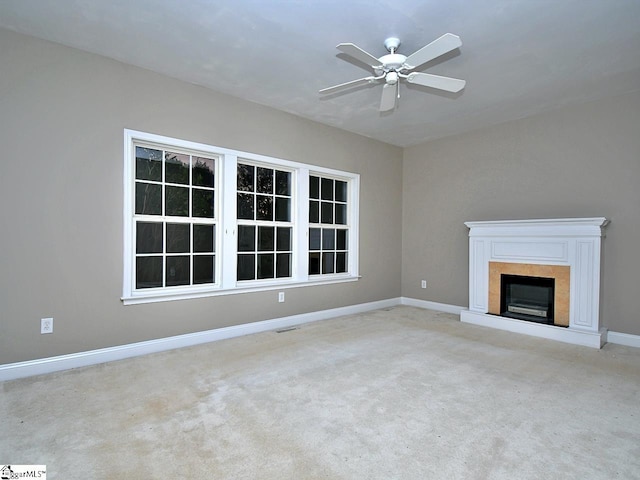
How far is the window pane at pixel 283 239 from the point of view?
14.8 feet

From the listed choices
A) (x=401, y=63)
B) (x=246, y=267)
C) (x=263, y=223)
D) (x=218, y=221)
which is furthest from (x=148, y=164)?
(x=401, y=63)

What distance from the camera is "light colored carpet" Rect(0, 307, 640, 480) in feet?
5.72

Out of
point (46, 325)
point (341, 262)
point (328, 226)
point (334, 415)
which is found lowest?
point (334, 415)

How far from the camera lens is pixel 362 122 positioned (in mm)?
4770

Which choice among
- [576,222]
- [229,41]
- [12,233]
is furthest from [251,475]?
[576,222]

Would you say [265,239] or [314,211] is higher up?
[314,211]

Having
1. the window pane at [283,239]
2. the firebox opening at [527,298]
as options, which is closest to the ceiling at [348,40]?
the window pane at [283,239]

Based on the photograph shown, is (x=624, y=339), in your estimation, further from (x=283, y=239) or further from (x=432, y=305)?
(x=283, y=239)

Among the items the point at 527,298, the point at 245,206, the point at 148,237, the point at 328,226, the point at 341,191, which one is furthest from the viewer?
the point at 341,191

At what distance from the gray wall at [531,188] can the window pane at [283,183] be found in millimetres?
2415

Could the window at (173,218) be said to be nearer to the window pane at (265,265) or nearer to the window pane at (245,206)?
the window pane at (245,206)

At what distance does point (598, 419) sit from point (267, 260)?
3445 mm

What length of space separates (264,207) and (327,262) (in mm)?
1360

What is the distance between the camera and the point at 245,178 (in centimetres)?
417
